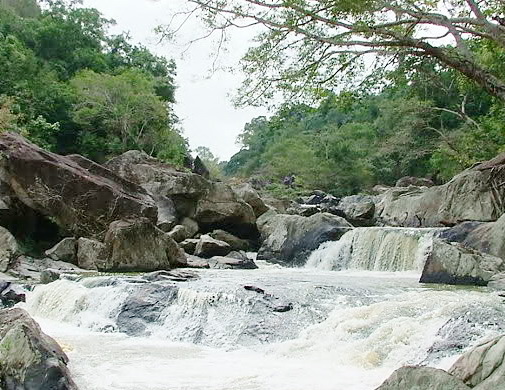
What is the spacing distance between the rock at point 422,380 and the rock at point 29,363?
3112mm

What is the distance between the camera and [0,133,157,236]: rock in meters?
15.8

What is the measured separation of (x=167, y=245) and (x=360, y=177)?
27840mm

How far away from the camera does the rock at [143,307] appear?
934cm

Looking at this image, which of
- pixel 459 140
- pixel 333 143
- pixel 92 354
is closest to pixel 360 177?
pixel 333 143

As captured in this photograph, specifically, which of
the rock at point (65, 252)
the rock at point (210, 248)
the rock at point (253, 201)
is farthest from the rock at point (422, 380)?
the rock at point (253, 201)

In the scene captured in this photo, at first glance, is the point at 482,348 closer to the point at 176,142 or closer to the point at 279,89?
the point at 279,89

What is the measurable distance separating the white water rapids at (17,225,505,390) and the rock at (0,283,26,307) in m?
0.19

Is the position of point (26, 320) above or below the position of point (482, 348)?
below

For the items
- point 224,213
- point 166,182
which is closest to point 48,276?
point 224,213

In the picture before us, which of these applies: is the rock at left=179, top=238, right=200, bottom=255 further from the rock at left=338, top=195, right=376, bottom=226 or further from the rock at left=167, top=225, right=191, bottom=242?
the rock at left=338, top=195, right=376, bottom=226

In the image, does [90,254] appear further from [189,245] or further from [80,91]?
[80,91]

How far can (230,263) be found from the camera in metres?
15.6

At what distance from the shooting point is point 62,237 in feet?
54.9

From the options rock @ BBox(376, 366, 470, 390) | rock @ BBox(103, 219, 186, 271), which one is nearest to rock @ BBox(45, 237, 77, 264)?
rock @ BBox(103, 219, 186, 271)
